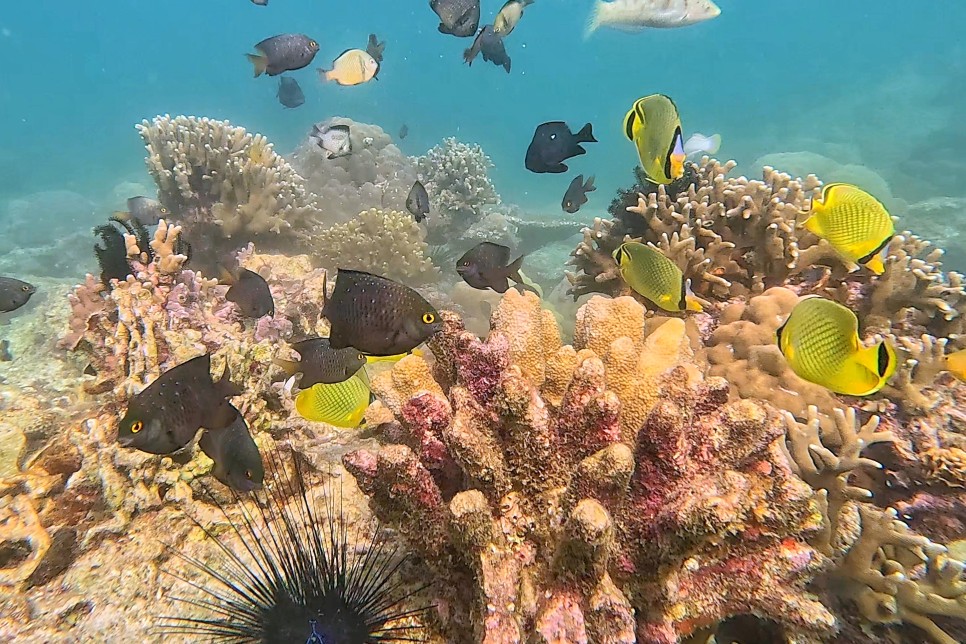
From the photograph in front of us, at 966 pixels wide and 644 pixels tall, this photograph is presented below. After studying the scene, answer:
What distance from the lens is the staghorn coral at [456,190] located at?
1129cm

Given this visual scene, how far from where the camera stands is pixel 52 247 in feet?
58.2

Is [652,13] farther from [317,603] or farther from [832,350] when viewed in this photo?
[317,603]

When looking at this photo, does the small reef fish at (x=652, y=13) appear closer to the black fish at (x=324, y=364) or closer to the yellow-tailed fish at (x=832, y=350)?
the yellow-tailed fish at (x=832, y=350)

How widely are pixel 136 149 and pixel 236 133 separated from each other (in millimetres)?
49833

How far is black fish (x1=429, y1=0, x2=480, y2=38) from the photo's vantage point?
17.4 ft

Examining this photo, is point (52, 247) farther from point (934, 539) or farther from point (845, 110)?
point (845, 110)

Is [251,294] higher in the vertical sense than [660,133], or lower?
lower

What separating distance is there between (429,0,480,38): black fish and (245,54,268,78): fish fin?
6.88 ft

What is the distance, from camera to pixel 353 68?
6613mm

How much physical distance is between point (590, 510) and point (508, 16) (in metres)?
5.72

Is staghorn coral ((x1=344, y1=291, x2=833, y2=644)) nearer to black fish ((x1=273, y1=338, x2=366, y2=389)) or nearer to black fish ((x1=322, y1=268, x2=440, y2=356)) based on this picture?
black fish ((x1=322, y1=268, x2=440, y2=356))

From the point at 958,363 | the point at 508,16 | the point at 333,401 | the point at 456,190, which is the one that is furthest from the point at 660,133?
the point at 456,190

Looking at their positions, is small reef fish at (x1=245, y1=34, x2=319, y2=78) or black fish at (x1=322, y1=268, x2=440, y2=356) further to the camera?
small reef fish at (x1=245, y1=34, x2=319, y2=78)

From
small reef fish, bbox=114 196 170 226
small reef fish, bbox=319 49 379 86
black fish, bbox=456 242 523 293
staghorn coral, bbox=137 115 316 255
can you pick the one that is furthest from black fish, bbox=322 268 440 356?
staghorn coral, bbox=137 115 316 255
